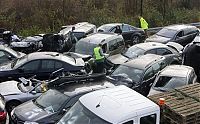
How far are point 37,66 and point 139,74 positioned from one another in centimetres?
372

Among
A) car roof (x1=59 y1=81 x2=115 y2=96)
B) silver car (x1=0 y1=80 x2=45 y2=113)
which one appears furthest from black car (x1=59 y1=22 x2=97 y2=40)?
car roof (x1=59 y1=81 x2=115 y2=96)

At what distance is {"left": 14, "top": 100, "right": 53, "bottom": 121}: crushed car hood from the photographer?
32.6 ft

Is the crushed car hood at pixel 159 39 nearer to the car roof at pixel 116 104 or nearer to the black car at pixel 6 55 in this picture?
the black car at pixel 6 55

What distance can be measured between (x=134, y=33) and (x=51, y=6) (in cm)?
766

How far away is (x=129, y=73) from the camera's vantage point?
42.0 ft

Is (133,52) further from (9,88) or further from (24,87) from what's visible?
(9,88)

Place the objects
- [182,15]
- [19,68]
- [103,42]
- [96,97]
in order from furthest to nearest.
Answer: [182,15], [103,42], [19,68], [96,97]

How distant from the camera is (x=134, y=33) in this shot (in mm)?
21266

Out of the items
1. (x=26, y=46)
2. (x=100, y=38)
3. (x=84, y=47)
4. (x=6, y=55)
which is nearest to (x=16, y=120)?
(x=6, y=55)

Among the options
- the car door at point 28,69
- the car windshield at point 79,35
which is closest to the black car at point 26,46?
the car windshield at point 79,35

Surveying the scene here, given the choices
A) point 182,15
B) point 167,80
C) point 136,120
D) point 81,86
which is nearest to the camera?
A: point 136,120

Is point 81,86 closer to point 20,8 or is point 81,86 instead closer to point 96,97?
point 96,97

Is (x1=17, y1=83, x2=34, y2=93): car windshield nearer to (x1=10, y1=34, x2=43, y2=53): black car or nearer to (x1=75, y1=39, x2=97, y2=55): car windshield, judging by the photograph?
(x1=75, y1=39, x2=97, y2=55): car windshield

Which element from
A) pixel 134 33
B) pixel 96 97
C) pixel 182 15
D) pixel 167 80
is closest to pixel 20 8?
pixel 134 33
